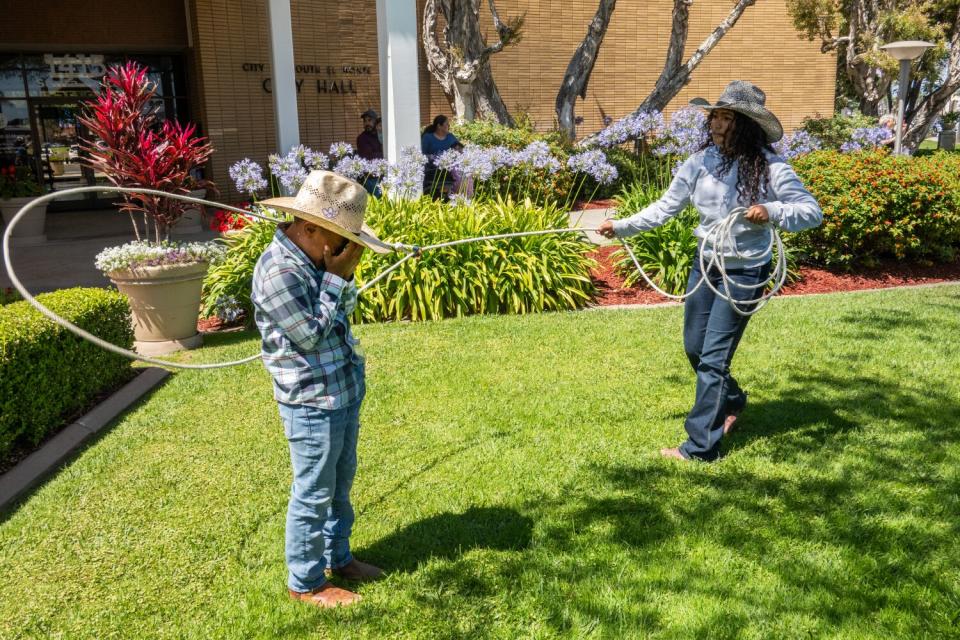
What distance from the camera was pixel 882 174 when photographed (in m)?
9.26

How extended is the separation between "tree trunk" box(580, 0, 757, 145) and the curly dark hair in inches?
456

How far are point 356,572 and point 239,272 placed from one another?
5.37 m

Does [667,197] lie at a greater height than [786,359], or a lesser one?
greater

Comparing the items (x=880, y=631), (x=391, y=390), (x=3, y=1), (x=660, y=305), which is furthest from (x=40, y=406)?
(x=3, y=1)

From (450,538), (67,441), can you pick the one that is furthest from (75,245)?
(450,538)

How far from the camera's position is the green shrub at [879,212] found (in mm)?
9062

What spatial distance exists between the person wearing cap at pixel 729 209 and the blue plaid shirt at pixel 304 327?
2022 mm

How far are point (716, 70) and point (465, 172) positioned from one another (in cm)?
1404

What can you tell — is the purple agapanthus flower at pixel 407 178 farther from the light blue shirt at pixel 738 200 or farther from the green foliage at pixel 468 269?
the light blue shirt at pixel 738 200

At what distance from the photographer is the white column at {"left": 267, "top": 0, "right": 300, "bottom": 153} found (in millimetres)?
13047

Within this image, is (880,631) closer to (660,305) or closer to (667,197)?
(667,197)

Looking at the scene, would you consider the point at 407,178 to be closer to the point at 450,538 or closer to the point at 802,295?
the point at 802,295

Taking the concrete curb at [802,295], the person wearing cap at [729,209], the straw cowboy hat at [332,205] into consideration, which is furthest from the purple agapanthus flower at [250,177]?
the straw cowboy hat at [332,205]

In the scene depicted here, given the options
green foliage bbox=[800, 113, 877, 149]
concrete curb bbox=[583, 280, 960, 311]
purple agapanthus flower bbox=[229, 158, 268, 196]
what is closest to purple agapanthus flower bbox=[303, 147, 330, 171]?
purple agapanthus flower bbox=[229, 158, 268, 196]
